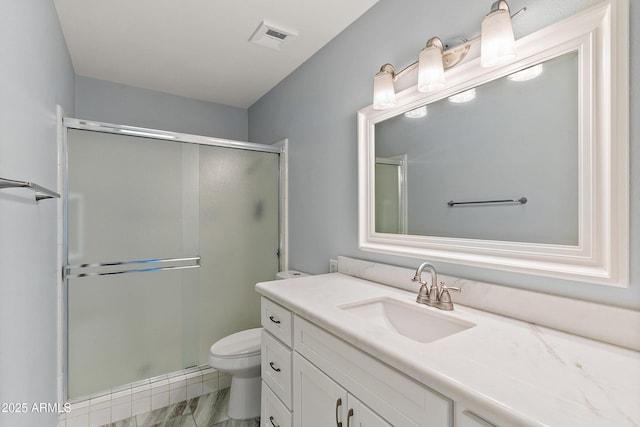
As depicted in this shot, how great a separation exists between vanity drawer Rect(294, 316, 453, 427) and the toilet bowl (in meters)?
0.82

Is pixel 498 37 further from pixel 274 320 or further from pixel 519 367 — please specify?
pixel 274 320

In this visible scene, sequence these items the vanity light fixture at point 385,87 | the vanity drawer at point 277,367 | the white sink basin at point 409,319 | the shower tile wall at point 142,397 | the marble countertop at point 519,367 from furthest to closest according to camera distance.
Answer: the shower tile wall at point 142,397 < the vanity light fixture at point 385,87 < the vanity drawer at point 277,367 < the white sink basin at point 409,319 < the marble countertop at point 519,367

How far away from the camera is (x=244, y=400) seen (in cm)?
185

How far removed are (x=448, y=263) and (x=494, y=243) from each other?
21 cm

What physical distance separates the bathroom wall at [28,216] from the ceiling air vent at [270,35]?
3.26ft

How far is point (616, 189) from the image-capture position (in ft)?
2.66

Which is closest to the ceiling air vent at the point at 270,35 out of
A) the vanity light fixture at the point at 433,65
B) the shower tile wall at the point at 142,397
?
the vanity light fixture at the point at 433,65

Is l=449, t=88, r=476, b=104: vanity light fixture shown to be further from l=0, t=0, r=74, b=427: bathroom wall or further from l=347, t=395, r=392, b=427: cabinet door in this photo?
l=0, t=0, r=74, b=427: bathroom wall

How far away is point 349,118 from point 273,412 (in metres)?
1.58

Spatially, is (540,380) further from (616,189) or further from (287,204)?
(287,204)

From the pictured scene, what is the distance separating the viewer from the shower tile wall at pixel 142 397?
175 cm

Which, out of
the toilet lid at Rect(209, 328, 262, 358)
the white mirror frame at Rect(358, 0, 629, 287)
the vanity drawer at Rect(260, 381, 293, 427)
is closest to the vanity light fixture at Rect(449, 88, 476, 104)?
the white mirror frame at Rect(358, 0, 629, 287)

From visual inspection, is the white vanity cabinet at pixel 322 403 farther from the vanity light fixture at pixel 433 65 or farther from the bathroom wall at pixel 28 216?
the vanity light fixture at pixel 433 65

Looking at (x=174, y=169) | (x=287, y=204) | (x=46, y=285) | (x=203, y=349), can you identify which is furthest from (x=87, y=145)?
(x=203, y=349)
